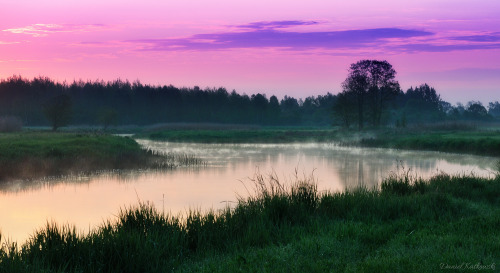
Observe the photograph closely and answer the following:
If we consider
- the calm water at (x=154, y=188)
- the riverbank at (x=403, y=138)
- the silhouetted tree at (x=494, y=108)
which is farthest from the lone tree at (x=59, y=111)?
the silhouetted tree at (x=494, y=108)

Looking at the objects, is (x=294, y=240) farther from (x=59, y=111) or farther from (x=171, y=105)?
(x=171, y=105)

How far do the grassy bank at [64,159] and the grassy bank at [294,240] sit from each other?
1606 centimetres

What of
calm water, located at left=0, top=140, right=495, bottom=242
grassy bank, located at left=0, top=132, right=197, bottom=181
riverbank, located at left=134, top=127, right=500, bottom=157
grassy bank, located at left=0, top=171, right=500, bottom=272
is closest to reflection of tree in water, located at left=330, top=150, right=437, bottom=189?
calm water, located at left=0, top=140, right=495, bottom=242

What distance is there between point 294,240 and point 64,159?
70.1 ft

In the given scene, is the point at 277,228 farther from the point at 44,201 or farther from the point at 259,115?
the point at 259,115

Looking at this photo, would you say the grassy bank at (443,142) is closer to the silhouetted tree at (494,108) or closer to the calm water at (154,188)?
the calm water at (154,188)

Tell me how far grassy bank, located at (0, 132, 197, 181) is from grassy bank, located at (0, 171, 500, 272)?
52.7 feet

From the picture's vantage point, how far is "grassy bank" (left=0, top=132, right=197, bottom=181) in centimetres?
2362

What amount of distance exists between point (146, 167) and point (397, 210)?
1934 centimetres

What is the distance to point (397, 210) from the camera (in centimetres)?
1056

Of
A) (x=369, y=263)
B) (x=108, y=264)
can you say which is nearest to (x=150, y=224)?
(x=108, y=264)

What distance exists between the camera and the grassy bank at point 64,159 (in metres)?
23.6

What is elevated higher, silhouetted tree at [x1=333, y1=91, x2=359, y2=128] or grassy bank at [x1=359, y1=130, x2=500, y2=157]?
silhouetted tree at [x1=333, y1=91, x2=359, y2=128]

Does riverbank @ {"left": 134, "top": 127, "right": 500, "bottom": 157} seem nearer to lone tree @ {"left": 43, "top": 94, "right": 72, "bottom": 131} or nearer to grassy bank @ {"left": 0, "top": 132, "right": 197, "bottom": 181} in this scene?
lone tree @ {"left": 43, "top": 94, "right": 72, "bottom": 131}
